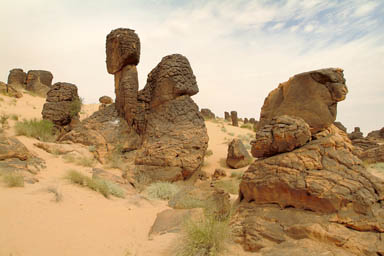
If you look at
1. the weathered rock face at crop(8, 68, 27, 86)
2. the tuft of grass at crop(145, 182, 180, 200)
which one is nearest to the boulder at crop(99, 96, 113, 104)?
the weathered rock face at crop(8, 68, 27, 86)

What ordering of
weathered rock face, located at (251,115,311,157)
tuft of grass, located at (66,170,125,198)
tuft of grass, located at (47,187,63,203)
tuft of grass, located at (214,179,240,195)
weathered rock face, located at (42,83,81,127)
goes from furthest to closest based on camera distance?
weathered rock face, located at (42,83,81,127) < tuft of grass, located at (214,179,240,195) < tuft of grass, located at (66,170,125,198) < tuft of grass, located at (47,187,63,203) < weathered rock face, located at (251,115,311,157)

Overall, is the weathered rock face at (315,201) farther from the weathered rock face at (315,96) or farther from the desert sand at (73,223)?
the desert sand at (73,223)

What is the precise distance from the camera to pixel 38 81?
25562mm

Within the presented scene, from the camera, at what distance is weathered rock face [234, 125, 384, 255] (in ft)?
10.1

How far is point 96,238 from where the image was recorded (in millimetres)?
3555

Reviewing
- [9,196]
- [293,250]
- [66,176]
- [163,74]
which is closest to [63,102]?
[163,74]

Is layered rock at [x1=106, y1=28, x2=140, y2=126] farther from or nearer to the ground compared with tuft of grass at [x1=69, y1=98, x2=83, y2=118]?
farther from the ground

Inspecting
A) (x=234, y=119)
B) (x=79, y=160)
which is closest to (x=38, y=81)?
(x=234, y=119)

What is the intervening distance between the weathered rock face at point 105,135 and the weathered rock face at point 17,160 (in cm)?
295

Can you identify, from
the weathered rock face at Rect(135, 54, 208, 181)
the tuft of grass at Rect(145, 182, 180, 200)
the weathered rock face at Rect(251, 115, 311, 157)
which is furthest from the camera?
the weathered rock face at Rect(135, 54, 208, 181)

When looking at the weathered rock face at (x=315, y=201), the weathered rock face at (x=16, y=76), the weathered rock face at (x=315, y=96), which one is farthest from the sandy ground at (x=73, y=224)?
the weathered rock face at (x=16, y=76)

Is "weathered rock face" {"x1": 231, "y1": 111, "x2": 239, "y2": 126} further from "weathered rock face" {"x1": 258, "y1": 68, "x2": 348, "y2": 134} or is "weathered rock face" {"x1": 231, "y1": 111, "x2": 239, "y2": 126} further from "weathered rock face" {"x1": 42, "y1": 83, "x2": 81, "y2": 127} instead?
"weathered rock face" {"x1": 258, "y1": 68, "x2": 348, "y2": 134}

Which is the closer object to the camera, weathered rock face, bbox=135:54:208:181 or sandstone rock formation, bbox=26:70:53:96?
weathered rock face, bbox=135:54:208:181

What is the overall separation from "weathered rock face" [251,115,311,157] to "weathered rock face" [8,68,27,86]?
1126 inches
